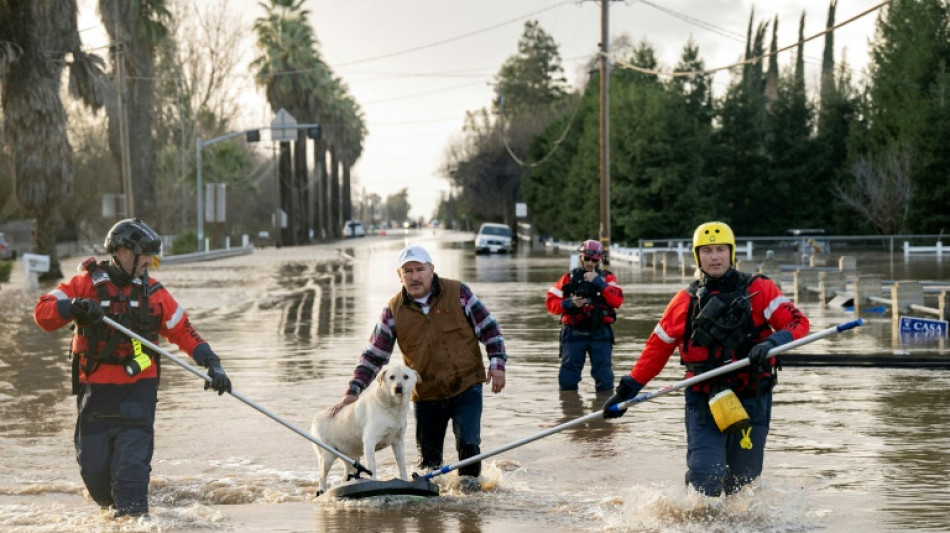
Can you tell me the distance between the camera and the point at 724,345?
7.45m

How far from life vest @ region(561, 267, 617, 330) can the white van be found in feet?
174

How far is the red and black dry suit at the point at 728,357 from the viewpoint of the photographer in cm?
736

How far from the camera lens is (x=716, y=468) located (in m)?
7.32

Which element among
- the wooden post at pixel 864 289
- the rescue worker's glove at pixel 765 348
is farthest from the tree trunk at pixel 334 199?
the rescue worker's glove at pixel 765 348

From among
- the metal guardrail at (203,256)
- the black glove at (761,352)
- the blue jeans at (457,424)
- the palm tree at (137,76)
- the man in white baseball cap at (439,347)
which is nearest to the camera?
the black glove at (761,352)

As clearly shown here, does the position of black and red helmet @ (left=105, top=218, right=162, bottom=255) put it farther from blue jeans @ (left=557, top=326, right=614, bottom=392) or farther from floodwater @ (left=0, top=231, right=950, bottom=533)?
blue jeans @ (left=557, top=326, right=614, bottom=392)

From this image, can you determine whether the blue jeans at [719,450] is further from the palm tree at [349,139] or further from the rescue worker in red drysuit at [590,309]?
the palm tree at [349,139]

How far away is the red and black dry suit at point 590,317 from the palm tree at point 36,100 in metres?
29.0

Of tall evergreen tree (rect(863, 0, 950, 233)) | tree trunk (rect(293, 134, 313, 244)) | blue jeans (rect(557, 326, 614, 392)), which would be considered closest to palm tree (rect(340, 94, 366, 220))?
tree trunk (rect(293, 134, 313, 244))

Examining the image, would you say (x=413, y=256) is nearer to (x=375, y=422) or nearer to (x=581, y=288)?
(x=375, y=422)

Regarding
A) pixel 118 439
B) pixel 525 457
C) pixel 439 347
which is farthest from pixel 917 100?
pixel 118 439

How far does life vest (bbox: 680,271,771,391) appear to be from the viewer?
737 centimetres

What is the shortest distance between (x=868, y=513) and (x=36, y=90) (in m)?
35.1

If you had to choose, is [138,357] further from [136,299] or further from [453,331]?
[453,331]
